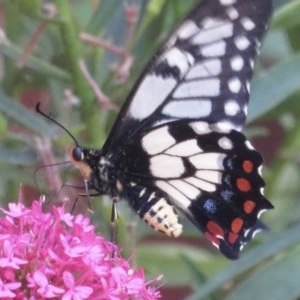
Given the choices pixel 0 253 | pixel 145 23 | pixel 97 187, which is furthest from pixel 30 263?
pixel 145 23

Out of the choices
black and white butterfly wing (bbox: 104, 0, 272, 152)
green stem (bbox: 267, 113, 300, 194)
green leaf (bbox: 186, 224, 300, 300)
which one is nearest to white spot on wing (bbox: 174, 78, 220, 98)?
black and white butterfly wing (bbox: 104, 0, 272, 152)

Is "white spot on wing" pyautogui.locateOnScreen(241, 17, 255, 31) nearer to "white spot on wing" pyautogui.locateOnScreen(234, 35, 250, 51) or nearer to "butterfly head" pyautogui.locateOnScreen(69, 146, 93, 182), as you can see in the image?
"white spot on wing" pyautogui.locateOnScreen(234, 35, 250, 51)

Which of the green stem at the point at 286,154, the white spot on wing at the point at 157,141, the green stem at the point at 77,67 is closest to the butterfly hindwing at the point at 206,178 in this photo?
the white spot on wing at the point at 157,141

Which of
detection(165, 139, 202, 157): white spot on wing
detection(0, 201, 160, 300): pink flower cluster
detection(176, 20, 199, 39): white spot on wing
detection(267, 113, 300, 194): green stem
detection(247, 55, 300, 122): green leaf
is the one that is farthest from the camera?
detection(267, 113, 300, 194): green stem

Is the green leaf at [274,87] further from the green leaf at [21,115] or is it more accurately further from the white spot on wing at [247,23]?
the green leaf at [21,115]

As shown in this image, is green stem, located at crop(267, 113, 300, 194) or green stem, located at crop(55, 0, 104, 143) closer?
green stem, located at crop(55, 0, 104, 143)

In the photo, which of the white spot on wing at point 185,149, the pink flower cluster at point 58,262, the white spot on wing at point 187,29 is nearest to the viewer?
the pink flower cluster at point 58,262
